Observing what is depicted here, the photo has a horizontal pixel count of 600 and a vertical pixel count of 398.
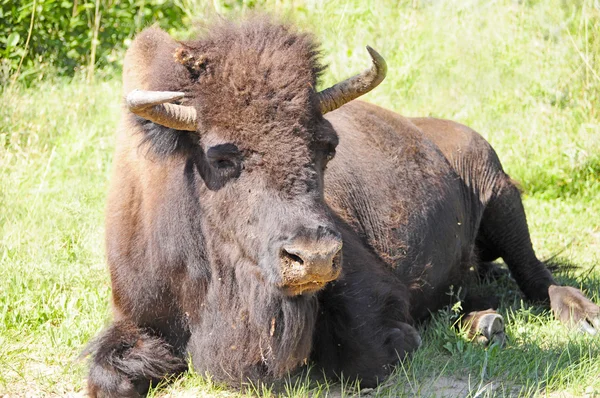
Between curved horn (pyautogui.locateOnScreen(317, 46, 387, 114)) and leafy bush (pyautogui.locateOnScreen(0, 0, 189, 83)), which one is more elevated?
curved horn (pyautogui.locateOnScreen(317, 46, 387, 114))

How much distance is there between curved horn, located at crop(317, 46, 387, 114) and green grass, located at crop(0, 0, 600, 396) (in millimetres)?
416

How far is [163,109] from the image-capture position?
3.76 metres

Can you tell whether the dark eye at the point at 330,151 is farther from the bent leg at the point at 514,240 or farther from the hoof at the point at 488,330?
the bent leg at the point at 514,240

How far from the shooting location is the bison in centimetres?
367

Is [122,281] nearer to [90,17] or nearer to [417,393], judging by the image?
[417,393]

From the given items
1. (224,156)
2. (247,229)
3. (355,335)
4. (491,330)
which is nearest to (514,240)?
(491,330)

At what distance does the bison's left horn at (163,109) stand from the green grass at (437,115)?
944mm

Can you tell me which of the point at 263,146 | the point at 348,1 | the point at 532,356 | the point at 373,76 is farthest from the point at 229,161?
the point at 348,1

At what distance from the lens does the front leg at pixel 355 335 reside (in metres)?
4.29

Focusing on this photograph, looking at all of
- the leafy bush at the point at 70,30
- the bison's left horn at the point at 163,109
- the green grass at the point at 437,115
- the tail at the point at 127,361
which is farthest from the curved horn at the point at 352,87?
the leafy bush at the point at 70,30

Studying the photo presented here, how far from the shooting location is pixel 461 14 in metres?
11.3

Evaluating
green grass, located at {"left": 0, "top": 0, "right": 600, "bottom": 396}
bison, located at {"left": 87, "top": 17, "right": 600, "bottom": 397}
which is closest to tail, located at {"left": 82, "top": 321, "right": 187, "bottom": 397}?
bison, located at {"left": 87, "top": 17, "right": 600, "bottom": 397}

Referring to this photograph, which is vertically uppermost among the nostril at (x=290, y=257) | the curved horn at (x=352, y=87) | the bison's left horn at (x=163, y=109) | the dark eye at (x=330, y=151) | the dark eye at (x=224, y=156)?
the curved horn at (x=352, y=87)

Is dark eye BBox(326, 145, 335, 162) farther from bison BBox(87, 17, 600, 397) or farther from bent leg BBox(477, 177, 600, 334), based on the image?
bent leg BBox(477, 177, 600, 334)
